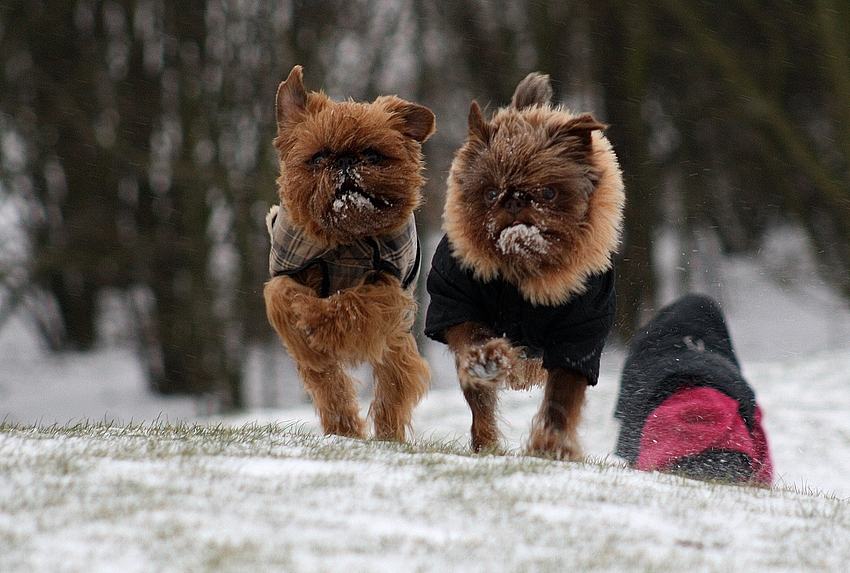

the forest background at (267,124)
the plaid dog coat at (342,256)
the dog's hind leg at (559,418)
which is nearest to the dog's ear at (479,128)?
the plaid dog coat at (342,256)

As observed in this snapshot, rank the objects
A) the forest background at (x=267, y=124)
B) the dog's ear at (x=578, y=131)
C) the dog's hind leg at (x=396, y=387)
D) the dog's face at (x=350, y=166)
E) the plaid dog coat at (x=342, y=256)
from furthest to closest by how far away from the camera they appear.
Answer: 1. the forest background at (x=267, y=124)
2. the dog's hind leg at (x=396, y=387)
3. the plaid dog coat at (x=342, y=256)
4. the dog's face at (x=350, y=166)
5. the dog's ear at (x=578, y=131)

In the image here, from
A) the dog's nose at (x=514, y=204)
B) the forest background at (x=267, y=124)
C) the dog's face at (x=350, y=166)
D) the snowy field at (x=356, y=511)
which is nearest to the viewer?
the snowy field at (x=356, y=511)

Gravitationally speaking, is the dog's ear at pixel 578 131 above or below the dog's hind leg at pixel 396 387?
above

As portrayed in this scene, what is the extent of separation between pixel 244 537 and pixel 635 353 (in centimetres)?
379

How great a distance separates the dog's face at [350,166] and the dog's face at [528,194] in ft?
1.05

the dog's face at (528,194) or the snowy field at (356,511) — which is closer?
the snowy field at (356,511)

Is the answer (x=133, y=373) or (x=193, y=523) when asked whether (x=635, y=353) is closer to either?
(x=193, y=523)

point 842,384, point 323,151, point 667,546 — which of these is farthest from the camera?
point 842,384

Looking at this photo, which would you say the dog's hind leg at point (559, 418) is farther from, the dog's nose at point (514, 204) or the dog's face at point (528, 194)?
the dog's nose at point (514, 204)

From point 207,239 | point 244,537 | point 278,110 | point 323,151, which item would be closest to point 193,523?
point 244,537

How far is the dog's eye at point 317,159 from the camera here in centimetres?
490

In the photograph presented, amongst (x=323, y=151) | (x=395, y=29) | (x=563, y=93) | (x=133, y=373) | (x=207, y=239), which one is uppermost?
(x=323, y=151)

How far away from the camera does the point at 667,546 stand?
317 cm

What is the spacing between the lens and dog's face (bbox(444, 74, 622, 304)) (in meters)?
4.42
